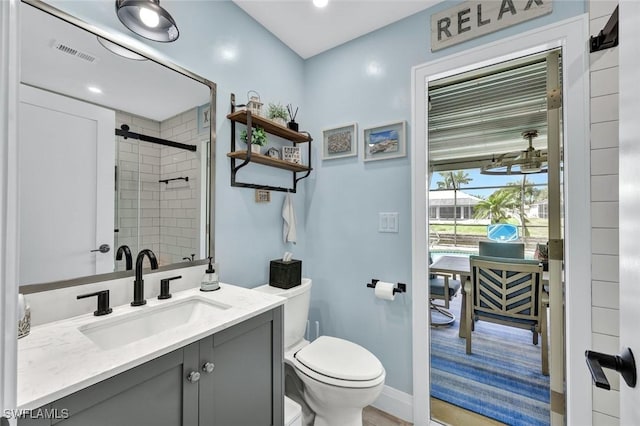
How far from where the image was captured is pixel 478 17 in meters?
1.51

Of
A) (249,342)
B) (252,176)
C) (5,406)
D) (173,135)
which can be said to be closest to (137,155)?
(173,135)

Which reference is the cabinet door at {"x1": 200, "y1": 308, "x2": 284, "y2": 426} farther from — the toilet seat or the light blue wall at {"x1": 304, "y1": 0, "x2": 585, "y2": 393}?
the light blue wall at {"x1": 304, "y1": 0, "x2": 585, "y2": 393}

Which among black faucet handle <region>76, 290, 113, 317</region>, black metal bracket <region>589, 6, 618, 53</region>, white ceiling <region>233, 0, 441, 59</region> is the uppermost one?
white ceiling <region>233, 0, 441, 59</region>

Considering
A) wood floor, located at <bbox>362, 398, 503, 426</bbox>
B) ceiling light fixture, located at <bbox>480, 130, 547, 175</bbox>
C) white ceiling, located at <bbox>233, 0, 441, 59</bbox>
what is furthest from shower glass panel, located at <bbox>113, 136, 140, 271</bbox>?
ceiling light fixture, located at <bbox>480, 130, 547, 175</bbox>

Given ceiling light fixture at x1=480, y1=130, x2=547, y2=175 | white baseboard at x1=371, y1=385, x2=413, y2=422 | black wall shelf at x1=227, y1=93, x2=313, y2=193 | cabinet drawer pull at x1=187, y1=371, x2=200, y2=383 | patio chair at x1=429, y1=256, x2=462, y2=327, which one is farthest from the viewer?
patio chair at x1=429, y1=256, x2=462, y2=327

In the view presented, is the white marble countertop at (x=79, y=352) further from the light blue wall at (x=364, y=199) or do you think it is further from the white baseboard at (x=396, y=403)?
the white baseboard at (x=396, y=403)

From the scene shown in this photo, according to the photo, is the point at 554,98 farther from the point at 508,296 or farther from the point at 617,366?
the point at 508,296

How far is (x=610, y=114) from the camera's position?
3.88 feet

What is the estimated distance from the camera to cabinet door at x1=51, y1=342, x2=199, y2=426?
0.66 m

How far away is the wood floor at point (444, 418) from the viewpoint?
64.6 inches

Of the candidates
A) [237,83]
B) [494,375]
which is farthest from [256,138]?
[494,375]

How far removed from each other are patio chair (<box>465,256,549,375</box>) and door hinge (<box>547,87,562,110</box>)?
50.4 inches

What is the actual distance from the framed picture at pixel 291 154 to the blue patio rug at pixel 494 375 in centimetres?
190

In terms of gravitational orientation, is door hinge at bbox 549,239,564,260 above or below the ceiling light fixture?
below
